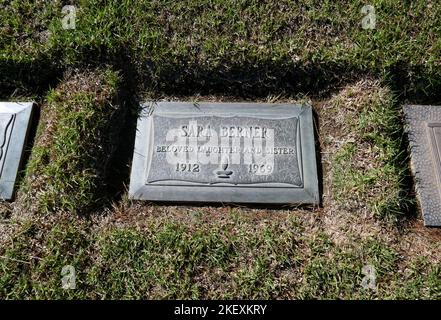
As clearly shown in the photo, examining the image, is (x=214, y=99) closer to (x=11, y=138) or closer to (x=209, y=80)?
(x=209, y=80)

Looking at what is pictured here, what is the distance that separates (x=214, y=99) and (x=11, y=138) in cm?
112

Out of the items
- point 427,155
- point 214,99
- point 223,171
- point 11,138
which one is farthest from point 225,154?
point 11,138

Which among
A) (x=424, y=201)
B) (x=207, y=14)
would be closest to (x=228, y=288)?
(x=424, y=201)

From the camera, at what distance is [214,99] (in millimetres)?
2531

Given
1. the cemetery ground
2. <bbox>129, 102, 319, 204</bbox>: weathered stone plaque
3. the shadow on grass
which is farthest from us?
the shadow on grass

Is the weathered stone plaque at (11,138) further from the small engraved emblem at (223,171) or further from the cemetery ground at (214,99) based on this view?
the small engraved emblem at (223,171)

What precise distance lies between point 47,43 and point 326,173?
1.74 m

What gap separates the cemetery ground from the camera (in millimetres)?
2090

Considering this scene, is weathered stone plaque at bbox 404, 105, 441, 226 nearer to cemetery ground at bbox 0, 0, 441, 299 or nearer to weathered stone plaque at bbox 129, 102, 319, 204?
cemetery ground at bbox 0, 0, 441, 299

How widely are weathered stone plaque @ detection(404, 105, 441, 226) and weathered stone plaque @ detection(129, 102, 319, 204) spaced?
1.72 feet

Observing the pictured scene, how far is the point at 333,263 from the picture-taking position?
2098 mm

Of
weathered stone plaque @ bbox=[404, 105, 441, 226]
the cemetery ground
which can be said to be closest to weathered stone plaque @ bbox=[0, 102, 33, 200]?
the cemetery ground

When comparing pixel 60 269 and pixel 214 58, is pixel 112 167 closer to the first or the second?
pixel 60 269

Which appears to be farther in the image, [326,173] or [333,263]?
[326,173]
